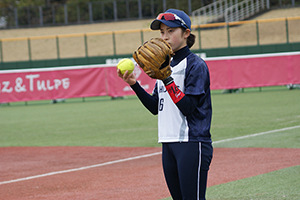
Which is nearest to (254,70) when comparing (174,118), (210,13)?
(174,118)

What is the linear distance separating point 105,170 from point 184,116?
3889 mm

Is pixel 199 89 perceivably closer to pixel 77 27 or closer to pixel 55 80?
pixel 55 80

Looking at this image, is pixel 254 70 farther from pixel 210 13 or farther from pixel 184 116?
pixel 210 13

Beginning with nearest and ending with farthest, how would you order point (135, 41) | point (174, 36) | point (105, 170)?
point (174, 36) < point (105, 170) < point (135, 41)

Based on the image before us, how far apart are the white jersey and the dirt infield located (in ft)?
6.89

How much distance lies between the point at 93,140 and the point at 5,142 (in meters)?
2.13

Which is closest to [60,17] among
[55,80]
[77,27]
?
[77,27]

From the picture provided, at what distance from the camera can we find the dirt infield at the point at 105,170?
5.29 m

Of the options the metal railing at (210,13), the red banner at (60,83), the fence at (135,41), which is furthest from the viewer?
the metal railing at (210,13)

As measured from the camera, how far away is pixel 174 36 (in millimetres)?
2990

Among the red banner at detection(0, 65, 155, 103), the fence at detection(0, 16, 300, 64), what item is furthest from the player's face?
the fence at detection(0, 16, 300, 64)

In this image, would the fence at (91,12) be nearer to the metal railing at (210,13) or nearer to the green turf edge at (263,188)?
the metal railing at (210,13)

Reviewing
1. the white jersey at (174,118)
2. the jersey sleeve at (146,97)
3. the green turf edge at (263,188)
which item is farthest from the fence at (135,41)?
the white jersey at (174,118)

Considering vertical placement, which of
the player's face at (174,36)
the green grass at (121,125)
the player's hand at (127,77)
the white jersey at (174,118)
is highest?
the player's face at (174,36)
